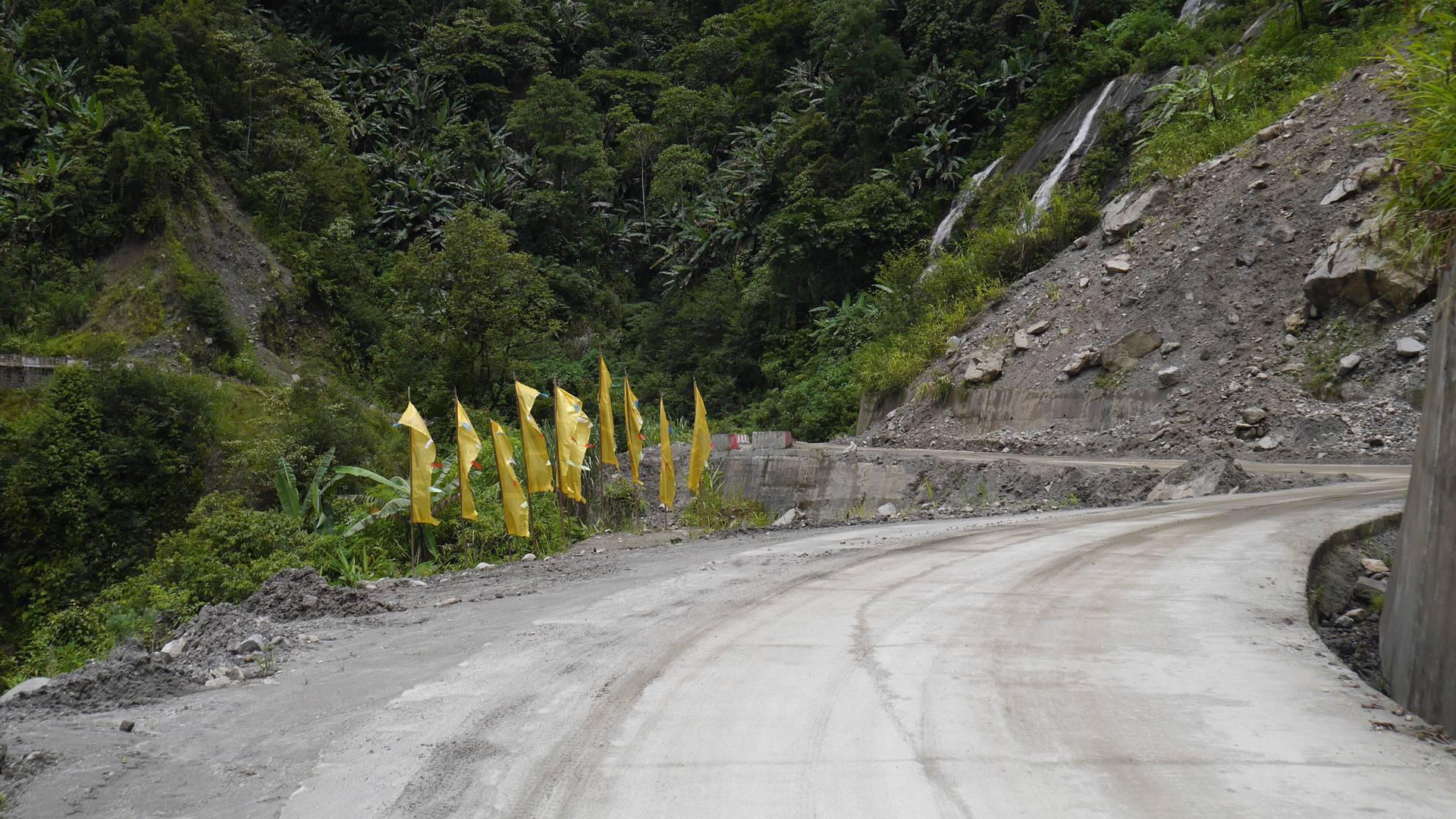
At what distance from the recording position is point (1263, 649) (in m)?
5.61

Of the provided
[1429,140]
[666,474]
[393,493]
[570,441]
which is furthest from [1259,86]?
[1429,140]

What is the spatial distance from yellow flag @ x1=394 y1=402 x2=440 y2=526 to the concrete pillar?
1128 centimetres

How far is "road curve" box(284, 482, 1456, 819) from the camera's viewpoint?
11.9ft

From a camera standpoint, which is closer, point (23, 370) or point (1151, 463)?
point (1151, 463)

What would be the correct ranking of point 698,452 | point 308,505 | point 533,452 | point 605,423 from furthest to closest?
point 308,505
point 698,452
point 605,423
point 533,452

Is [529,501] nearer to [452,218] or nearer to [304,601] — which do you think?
[304,601]

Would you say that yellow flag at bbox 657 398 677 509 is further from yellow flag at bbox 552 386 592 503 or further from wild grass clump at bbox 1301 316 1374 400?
wild grass clump at bbox 1301 316 1374 400

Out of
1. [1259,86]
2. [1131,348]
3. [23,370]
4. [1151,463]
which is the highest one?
[1259,86]

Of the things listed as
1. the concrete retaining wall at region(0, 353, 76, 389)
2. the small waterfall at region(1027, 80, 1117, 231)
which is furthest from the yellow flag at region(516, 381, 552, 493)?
the concrete retaining wall at region(0, 353, 76, 389)

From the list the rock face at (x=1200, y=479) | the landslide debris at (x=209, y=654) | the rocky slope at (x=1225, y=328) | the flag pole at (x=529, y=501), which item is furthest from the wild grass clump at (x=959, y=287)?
the landslide debris at (x=209, y=654)

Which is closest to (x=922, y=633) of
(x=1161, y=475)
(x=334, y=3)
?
(x=1161, y=475)

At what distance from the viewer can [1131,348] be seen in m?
21.7

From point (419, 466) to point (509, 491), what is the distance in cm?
133

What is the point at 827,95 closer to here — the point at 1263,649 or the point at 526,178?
the point at 526,178
